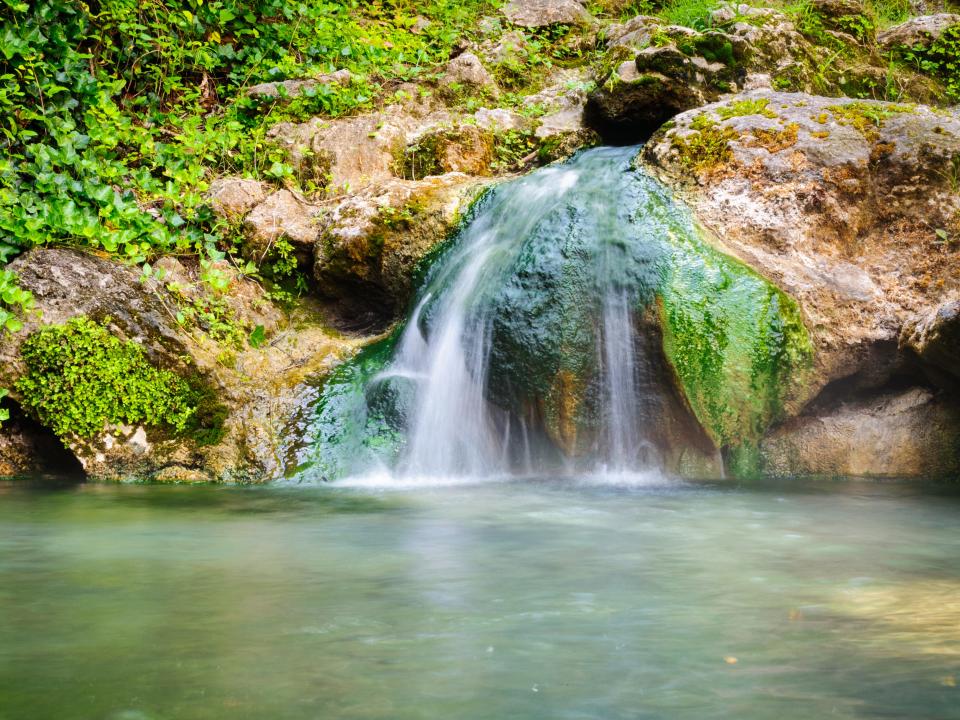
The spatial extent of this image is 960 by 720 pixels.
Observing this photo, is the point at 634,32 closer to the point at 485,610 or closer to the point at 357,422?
the point at 357,422

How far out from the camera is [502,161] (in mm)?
8367

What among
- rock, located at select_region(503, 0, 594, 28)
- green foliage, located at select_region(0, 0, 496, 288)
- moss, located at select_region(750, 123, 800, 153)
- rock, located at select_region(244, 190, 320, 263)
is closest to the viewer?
moss, located at select_region(750, 123, 800, 153)

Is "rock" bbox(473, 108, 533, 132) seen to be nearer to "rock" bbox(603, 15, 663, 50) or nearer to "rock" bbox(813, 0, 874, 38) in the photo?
"rock" bbox(603, 15, 663, 50)

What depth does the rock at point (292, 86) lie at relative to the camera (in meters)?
8.63

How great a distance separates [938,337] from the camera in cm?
534

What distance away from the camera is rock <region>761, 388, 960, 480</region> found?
5.86 m

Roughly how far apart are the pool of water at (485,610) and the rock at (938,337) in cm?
92

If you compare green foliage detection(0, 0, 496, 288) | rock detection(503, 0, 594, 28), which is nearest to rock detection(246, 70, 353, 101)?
green foliage detection(0, 0, 496, 288)

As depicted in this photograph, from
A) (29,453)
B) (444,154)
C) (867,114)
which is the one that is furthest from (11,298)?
(867,114)

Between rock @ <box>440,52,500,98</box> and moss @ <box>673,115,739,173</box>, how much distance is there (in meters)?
3.09

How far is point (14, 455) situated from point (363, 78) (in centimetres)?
465

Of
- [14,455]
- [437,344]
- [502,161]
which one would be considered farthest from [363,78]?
[14,455]

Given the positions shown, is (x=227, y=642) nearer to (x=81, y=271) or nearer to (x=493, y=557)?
(x=493, y=557)

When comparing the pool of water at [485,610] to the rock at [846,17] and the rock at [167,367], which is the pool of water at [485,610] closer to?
the rock at [167,367]
